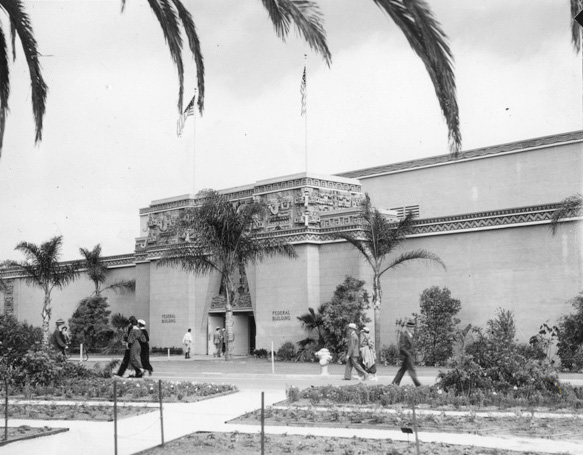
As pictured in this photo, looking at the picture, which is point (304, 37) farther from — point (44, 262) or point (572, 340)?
point (44, 262)

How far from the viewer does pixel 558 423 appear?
12219mm

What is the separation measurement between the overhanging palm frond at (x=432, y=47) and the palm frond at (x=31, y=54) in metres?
5.15

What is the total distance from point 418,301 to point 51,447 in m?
21.0

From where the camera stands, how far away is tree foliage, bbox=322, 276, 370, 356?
99.3ft

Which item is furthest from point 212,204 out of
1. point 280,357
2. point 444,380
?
point 444,380

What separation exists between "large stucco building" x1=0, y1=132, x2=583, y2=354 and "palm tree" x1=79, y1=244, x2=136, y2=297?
576 millimetres

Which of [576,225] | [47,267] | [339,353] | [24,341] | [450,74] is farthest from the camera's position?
[47,267]

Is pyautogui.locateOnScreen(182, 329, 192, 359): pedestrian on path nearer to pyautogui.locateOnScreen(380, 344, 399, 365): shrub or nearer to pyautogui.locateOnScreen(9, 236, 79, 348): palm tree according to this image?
pyautogui.locateOnScreen(9, 236, 79, 348): palm tree

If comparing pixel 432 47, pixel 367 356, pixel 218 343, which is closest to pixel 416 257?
pixel 367 356

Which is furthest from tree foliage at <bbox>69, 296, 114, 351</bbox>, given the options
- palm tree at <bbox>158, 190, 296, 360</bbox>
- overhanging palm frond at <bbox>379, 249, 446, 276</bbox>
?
overhanging palm frond at <bbox>379, 249, 446, 276</bbox>

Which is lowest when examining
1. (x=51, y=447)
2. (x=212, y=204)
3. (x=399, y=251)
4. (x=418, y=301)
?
(x=51, y=447)

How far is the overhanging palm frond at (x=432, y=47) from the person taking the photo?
647 centimetres

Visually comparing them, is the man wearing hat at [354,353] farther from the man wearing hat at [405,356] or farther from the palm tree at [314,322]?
the palm tree at [314,322]

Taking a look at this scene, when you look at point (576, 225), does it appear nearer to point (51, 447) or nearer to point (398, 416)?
point (398, 416)
